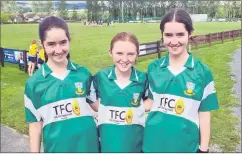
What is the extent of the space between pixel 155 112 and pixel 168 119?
12 cm

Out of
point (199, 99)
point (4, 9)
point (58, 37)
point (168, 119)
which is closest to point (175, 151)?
point (168, 119)

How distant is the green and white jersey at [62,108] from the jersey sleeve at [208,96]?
0.97 metres

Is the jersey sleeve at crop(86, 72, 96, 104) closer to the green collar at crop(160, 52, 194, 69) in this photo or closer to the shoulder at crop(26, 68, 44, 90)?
the shoulder at crop(26, 68, 44, 90)

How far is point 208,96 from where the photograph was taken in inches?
113

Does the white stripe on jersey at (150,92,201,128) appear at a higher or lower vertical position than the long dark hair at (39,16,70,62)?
lower

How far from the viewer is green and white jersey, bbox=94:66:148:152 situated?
112 inches

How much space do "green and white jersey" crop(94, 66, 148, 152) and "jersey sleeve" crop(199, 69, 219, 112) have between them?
1.69ft

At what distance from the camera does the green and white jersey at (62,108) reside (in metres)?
2.74

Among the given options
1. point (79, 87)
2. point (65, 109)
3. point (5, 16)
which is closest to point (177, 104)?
point (79, 87)

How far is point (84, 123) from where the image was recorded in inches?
111

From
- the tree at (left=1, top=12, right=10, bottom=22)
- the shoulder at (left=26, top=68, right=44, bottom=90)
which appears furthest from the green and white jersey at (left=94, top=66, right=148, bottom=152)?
the tree at (left=1, top=12, right=10, bottom=22)

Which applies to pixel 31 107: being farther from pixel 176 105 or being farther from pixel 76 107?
pixel 176 105

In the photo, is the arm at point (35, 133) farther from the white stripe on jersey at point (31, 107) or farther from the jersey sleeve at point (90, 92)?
the jersey sleeve at point (90, 92)

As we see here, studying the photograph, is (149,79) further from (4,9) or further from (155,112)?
(4,9)
